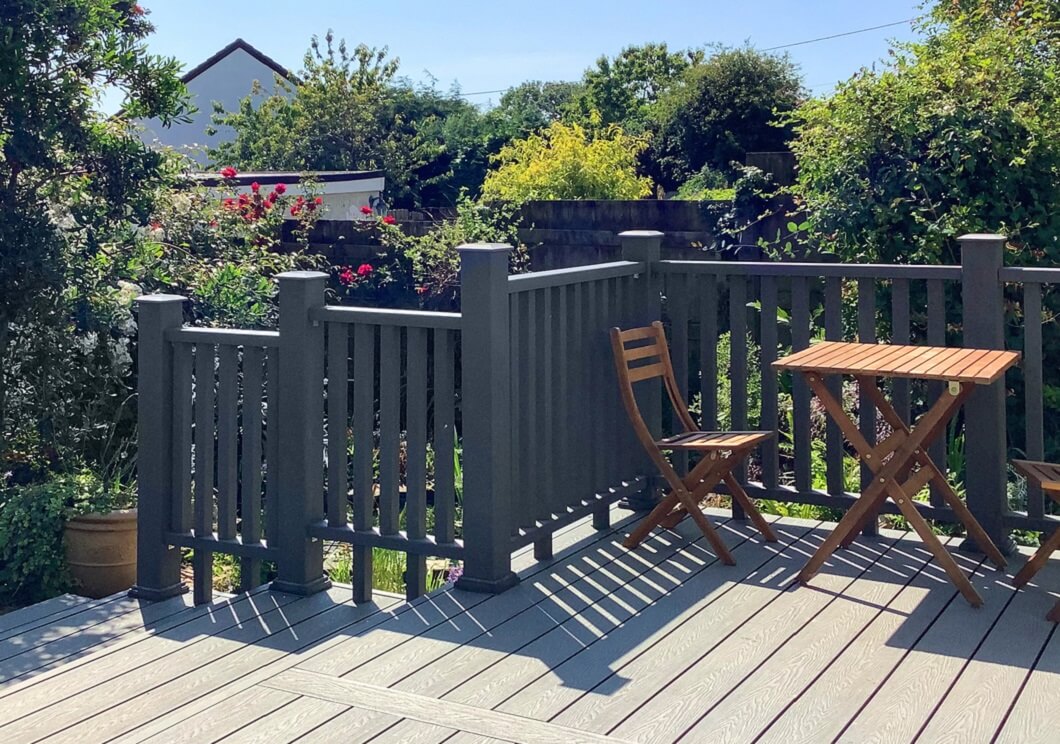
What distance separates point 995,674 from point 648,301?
88.2 inches

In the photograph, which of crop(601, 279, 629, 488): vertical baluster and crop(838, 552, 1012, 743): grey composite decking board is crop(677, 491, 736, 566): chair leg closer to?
crop(601, 279, 629, 488): vertical baluster

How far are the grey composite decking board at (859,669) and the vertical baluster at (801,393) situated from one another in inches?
30.5

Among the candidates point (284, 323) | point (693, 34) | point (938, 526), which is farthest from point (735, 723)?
point (693, 34)

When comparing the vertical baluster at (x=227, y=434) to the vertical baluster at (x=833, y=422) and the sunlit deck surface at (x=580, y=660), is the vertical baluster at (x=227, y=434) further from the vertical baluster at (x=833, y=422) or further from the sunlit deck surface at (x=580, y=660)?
the vertical baluster at (x=833, y=422)

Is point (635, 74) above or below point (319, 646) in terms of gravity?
above

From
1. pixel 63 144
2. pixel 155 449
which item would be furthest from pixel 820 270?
pixel 63 144

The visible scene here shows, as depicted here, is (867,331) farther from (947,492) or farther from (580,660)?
(580,660)

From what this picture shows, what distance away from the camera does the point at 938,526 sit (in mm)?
5551

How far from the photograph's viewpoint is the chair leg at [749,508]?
475cm

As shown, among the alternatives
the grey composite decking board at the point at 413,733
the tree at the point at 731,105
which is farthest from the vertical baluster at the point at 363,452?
the tree at the point at 731,105

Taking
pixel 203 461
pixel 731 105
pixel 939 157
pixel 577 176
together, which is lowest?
pixel 203 461

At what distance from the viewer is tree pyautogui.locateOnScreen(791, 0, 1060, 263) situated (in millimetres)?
6305

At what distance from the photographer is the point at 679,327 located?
5.24m

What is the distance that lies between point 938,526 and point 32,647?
12.1 feet
